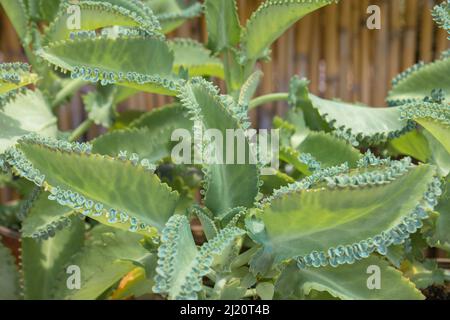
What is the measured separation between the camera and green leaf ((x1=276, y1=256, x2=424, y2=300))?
0.59m

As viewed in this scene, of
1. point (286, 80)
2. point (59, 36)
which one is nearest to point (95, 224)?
point (59, 36)

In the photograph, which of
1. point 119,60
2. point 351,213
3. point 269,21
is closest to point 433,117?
point 351,213

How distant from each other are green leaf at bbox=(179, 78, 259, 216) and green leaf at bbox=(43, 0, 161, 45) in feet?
0.51

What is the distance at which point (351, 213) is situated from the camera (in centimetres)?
55

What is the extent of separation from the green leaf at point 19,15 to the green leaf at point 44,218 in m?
0.25

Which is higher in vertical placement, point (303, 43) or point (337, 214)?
point (303, 43)

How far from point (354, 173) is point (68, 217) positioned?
33 cm

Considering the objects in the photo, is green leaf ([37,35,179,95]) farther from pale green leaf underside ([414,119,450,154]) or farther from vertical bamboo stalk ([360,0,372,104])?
vertical bamboo stalk ([360,0,372,104])

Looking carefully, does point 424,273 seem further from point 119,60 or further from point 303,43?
point 303,43

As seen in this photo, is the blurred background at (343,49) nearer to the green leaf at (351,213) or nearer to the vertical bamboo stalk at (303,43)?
the vertical bamboo stalk at (303,43)

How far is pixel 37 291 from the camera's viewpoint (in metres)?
0.83

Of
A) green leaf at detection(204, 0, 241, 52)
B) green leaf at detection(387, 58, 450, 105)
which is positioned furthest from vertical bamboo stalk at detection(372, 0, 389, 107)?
green leaf at detection(204, 0, 241, 52)

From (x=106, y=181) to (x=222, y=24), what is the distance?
308mm
